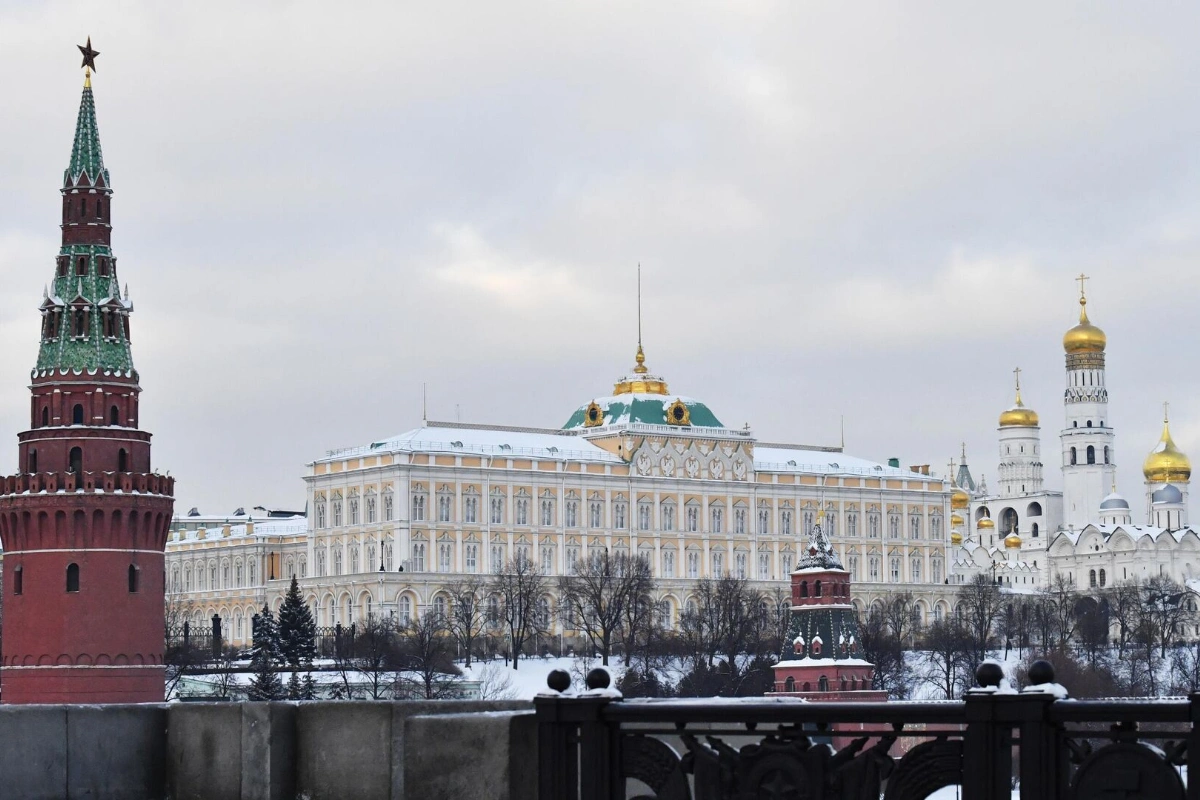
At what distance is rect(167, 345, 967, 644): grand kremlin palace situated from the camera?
16350 cm

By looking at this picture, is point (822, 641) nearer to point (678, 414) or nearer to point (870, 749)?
point (678, 414)

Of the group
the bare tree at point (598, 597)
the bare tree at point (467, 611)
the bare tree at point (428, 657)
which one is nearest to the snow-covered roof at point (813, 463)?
the bare tree at point (598, 597)

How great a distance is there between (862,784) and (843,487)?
173575 millimetres

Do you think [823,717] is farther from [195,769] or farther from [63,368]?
[63,368]

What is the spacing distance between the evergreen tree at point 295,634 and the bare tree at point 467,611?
10382mm

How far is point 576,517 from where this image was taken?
563 feet

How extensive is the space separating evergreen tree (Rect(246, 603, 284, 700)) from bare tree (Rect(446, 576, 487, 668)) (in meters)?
11.5

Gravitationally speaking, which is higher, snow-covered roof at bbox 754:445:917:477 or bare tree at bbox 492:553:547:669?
snow-covered roof at bbox 754:445:917:477

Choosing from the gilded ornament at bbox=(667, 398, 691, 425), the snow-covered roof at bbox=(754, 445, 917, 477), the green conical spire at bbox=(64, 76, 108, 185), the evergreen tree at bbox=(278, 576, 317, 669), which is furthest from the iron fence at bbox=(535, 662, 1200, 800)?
the snow-covered roof at bbox=(754, 445, 917, 477)

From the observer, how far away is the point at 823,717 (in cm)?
1250

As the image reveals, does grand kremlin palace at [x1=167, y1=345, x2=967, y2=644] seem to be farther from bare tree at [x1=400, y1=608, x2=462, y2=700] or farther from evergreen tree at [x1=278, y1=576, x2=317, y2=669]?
evergreen tree at [x1=278, y1=576, x2=317, y2=669]

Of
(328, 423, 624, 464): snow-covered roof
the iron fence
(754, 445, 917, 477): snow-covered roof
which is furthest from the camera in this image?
(754, 445, 917, 477): snow-covered roof

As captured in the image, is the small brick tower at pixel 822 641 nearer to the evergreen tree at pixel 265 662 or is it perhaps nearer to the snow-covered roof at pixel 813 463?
the evergreen tree at pixel 265 662

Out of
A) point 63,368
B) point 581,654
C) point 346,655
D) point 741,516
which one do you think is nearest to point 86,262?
point 63,368
